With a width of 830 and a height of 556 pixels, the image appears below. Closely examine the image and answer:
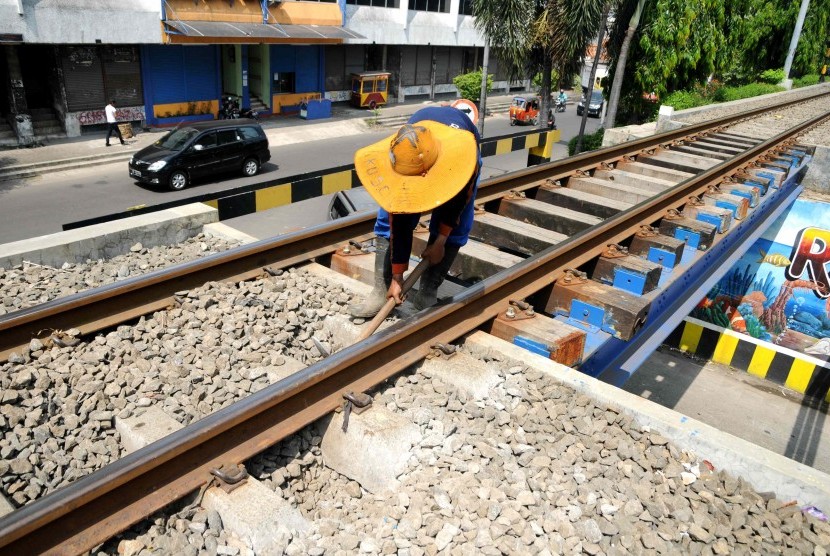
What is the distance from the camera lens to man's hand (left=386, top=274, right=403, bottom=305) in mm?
4184

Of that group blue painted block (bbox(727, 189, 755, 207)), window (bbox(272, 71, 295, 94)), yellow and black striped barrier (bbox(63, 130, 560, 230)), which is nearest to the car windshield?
yellow and black striped barrier (bbox(63, 130, 560, 230))

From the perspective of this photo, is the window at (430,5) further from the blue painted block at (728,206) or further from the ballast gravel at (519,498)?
the ballast gravel at (519,498)

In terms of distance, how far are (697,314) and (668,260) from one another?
1113cm

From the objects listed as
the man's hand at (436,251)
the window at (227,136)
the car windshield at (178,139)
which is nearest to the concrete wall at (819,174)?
the man's hand at (436,251)

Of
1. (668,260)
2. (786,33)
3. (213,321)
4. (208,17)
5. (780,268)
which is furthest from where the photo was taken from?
(786,33)

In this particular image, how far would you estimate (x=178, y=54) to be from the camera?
82.8ft

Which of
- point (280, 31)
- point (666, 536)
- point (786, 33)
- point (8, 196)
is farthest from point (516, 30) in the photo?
point (786, 33)

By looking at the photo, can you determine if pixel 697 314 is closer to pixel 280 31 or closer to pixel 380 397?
pixel 380 397

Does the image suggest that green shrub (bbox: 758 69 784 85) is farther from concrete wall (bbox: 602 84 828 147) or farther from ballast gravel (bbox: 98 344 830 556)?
ballast gravel (bbox: 98 344 830 556)

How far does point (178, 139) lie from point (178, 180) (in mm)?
1179

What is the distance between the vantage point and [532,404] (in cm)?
375

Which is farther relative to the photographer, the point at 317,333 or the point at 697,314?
the point at 697,314

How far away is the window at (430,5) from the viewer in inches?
1359

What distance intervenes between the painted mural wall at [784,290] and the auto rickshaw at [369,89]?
72.8 feet
